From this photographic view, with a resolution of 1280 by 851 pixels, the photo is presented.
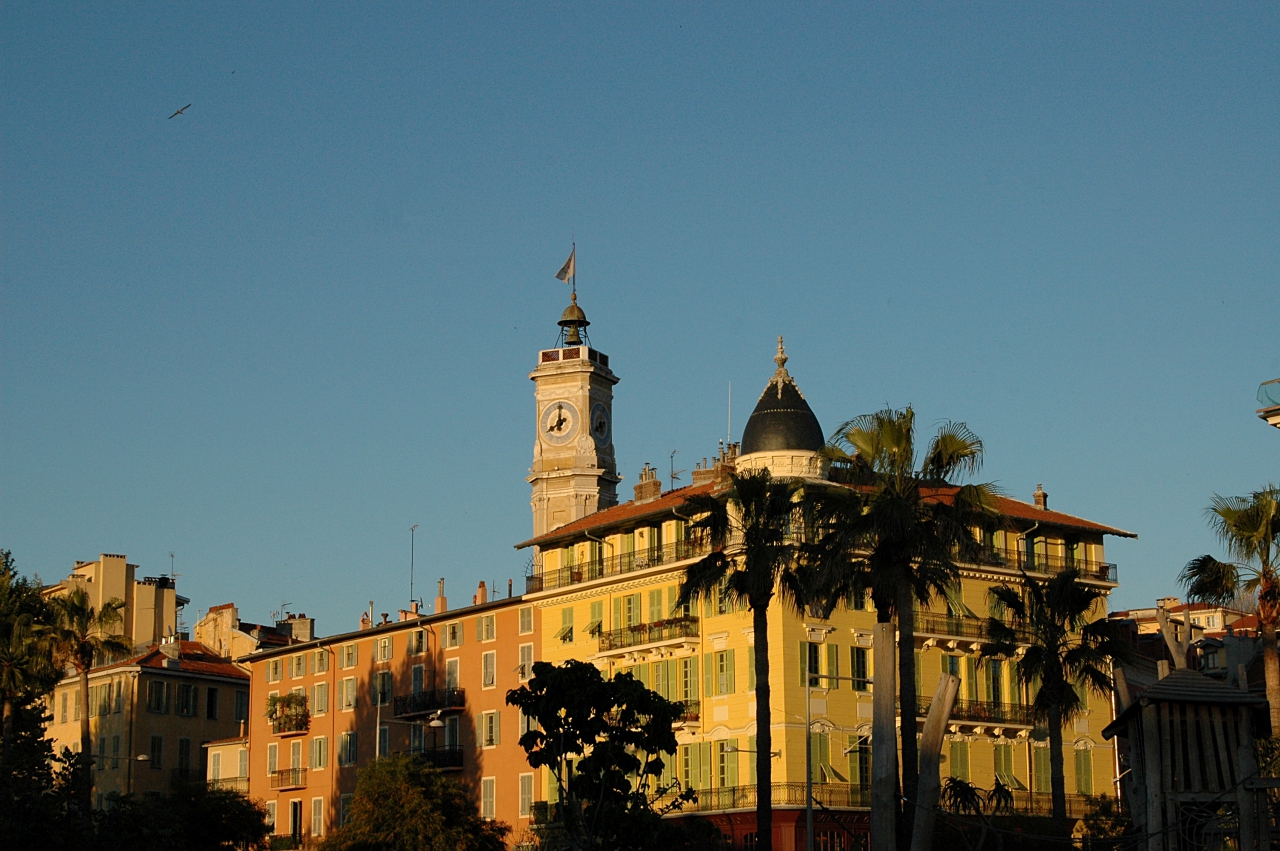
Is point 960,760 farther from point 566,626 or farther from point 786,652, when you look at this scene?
point 566,626

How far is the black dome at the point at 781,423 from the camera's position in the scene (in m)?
77.1

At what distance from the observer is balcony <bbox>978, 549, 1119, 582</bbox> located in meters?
80.0

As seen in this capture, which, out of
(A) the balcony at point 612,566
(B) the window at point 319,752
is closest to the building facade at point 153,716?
(B) the window at point 319,752

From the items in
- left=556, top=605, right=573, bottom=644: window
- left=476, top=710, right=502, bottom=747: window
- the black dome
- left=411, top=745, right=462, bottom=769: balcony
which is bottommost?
left=411, top=745, right=462, bottom=769: balcony

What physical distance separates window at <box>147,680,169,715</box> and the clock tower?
21.9 m

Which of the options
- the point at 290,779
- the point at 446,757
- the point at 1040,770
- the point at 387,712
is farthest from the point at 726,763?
the point at 290,779

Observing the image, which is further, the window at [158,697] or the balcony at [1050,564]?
the window at [158,697]

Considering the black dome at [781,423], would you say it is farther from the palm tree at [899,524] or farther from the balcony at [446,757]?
the palm tree at [899,524]

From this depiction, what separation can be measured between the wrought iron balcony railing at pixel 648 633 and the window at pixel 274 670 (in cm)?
2513

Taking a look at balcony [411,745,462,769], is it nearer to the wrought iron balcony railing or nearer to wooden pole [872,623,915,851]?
the wrought iron balcony railing

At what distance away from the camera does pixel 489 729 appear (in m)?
85.9

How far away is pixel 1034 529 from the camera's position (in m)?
81.9

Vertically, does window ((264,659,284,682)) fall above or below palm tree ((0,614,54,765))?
above

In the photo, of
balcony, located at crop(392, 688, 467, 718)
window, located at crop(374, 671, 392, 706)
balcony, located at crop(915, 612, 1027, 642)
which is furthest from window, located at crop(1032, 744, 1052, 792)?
window, located at crop(374, 671, 392, 706)
